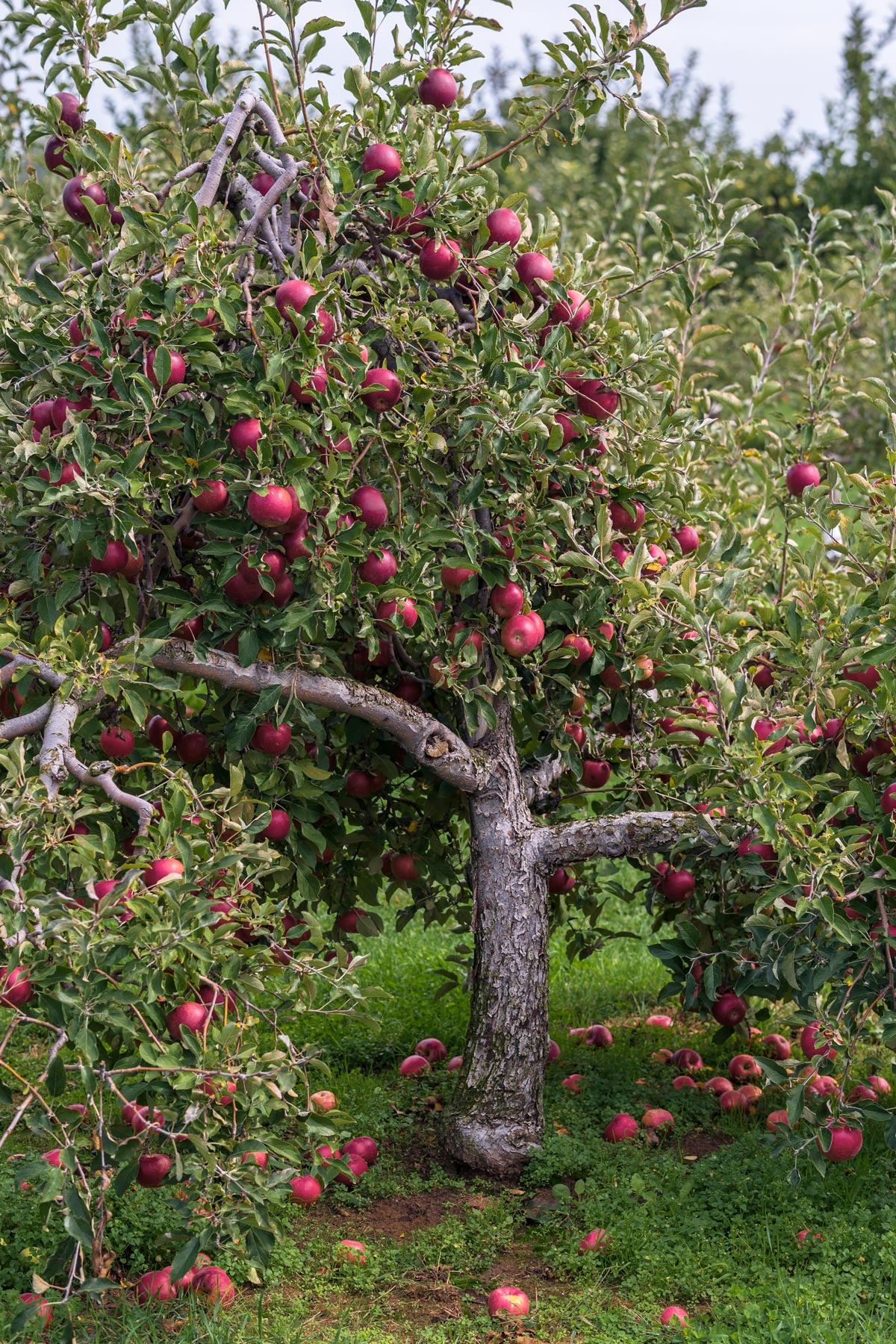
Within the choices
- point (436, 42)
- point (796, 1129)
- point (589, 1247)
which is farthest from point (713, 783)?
point (436, 42)

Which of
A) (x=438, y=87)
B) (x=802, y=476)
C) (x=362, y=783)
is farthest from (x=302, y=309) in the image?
(x=802, y=476)

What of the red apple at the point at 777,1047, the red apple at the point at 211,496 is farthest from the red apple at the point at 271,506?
the red apple at the point at 777,1047

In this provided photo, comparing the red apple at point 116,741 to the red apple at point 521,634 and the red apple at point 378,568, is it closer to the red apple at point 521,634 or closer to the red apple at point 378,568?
the red apple at point 378,568

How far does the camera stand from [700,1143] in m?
3.38

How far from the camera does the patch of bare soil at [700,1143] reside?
330 centimetres

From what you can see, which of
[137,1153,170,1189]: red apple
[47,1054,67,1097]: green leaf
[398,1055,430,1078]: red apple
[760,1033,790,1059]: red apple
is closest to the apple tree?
[47,1054,67,1097]: green leaf

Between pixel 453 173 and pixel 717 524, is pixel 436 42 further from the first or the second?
pixel 717 524

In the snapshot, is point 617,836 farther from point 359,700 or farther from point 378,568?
point 378,568

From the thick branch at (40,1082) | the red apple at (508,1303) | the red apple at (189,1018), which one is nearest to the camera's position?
the thick branch at (40,1082)

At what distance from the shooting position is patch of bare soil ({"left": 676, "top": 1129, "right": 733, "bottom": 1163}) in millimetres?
3299

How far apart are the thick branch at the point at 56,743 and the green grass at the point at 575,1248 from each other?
1.10 metres

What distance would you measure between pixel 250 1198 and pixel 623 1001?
2.55 meters

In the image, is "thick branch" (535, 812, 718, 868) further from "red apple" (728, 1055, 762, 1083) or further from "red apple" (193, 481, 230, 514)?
"red apple" (193, 481, 230, 514)

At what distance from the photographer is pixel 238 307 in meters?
2.72
